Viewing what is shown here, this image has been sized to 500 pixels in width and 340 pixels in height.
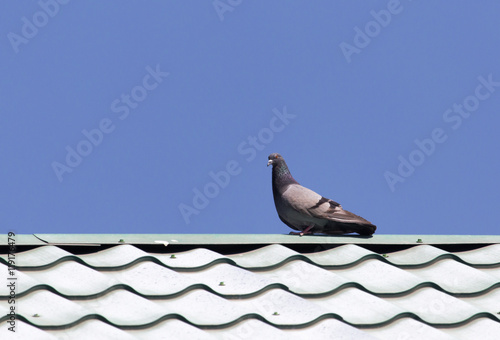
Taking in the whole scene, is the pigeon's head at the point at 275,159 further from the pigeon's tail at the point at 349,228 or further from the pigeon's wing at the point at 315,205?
the pigeon's tail at the point at 349,228

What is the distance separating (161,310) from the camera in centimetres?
372

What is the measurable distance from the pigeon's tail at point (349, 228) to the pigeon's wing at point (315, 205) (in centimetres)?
4

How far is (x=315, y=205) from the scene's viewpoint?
626 cm

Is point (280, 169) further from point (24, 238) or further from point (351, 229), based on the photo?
point (24, 238)

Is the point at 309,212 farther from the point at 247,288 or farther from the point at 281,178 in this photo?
the point at 247,288

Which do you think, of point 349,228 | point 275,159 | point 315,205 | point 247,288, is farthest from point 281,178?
point 247,288

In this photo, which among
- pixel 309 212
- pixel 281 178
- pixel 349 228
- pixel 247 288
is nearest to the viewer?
pixel 247 288

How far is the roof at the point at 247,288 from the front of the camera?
3645 mm

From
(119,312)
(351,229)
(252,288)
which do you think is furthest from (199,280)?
(351,229)

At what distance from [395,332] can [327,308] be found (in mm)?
340

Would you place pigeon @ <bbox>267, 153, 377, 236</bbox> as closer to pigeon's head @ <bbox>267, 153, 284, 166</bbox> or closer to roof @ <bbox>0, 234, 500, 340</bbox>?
pigeon's head @ <bbox>267, 153, 284, 166</bbox>

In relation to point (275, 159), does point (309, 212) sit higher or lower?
lower

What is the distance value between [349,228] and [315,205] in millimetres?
377

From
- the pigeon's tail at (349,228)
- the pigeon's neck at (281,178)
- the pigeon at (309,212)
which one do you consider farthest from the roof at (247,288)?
the pigeon's neck at (281,178)
